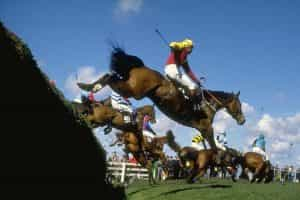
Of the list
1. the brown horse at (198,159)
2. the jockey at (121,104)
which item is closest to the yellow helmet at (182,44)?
the jockey at (121,104)

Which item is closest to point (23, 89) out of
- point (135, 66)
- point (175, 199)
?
point (175, 199)

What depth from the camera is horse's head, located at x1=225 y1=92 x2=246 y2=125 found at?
1190 cm

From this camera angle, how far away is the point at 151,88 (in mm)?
10141

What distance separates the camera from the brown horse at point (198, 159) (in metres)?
14.7

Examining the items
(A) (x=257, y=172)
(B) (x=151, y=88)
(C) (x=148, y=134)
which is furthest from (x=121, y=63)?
(A) (x=257, y=172)

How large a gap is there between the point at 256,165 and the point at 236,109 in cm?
665

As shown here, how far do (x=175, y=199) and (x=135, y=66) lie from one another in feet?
13.4

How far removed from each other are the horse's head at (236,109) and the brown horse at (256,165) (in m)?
6.09

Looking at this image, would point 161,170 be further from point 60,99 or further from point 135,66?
point 60,99

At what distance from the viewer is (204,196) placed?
7.67 m

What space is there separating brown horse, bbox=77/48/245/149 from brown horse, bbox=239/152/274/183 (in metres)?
8.13

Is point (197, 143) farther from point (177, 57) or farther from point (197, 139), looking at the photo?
point (177, 57)

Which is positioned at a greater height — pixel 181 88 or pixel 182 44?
pixel 182 44

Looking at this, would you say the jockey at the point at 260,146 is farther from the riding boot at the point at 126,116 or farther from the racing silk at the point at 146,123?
the riding boot at the point at 126,116
